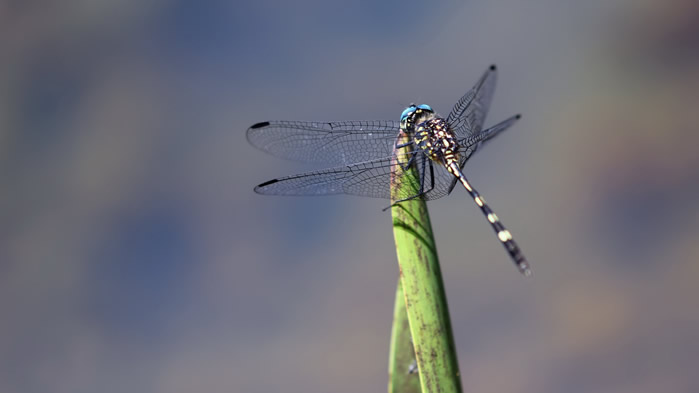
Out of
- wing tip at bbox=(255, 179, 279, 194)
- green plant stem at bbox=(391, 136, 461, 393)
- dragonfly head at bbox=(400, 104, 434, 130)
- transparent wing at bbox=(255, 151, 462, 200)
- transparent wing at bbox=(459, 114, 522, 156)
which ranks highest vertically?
dragonfly head at bbox=(400, 104, 434, 130)

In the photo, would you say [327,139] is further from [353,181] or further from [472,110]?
[472,110]

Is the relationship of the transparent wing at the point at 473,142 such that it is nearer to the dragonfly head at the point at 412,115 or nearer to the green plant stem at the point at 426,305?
the dragonfly head at the point at 412,115

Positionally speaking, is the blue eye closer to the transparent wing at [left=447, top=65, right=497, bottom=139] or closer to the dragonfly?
the dragonfly

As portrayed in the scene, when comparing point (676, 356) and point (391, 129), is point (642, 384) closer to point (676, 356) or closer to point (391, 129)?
point (676, 356)

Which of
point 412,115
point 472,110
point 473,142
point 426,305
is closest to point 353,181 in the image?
point 412,115

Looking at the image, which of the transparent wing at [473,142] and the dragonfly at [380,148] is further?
the transparent wing at [473,142]

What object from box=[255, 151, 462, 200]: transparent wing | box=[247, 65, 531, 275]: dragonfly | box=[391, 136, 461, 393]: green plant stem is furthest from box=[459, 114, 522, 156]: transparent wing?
box=[391, 136, 461, 393]: green plant stem

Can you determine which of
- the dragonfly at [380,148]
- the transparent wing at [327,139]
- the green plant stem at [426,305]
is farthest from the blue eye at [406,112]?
the green plant stem at [426,305]
